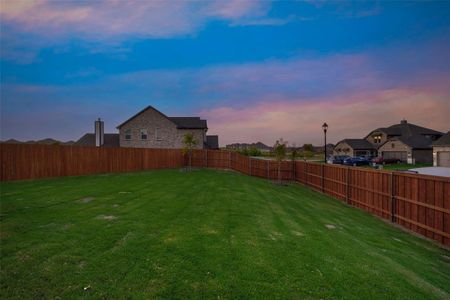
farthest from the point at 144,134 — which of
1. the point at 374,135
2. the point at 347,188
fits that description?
the point at 374,135

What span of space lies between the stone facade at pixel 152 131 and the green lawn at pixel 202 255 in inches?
1072

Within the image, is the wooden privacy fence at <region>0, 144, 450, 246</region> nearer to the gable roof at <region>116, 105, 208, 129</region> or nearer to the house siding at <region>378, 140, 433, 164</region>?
the gable roof at <region>116, 105, 208, 129</region>

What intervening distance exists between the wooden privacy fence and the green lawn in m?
1.11

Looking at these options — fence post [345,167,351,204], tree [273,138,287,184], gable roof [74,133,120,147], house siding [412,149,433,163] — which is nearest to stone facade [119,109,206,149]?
gable roof [74,133,120,147]

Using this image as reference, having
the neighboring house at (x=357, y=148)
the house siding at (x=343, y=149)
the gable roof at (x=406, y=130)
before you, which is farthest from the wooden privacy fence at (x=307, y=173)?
the gable roof at (x=406, y=130)

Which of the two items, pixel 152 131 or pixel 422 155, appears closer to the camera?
pixel 152 131

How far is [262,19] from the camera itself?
20141mm

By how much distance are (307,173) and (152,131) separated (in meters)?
23.0

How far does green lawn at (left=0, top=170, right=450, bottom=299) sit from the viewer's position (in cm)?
453

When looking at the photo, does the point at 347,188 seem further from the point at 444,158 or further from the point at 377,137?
the point at 377,137

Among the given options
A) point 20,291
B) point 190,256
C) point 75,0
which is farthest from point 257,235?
point 75,0

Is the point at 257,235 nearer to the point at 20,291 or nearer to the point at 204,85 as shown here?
the point at 20,291

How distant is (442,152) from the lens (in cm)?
4100

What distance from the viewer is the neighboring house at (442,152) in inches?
1582
